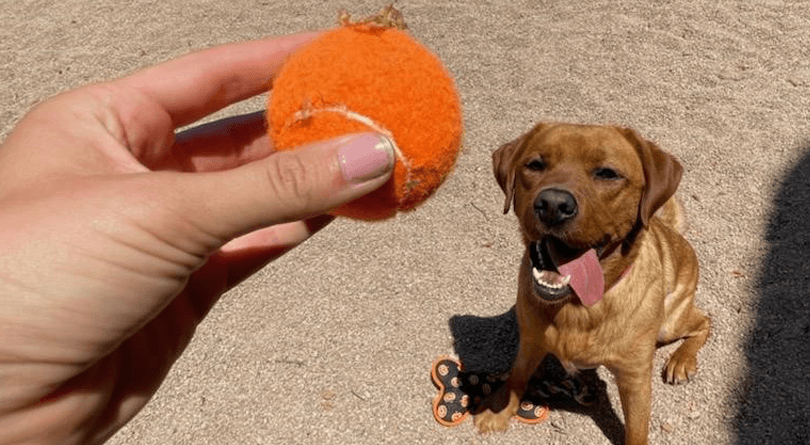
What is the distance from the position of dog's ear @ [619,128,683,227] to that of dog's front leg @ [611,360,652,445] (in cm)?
75

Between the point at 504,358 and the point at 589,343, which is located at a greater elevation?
the point at 589,343

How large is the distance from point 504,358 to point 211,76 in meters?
2.49

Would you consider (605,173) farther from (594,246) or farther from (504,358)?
(504,358)

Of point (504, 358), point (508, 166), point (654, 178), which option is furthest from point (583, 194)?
point (504, 358)

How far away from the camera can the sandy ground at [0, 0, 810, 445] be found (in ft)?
11.7

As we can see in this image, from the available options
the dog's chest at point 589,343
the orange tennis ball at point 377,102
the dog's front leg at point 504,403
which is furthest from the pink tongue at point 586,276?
the orange tennis ball at point 377,102

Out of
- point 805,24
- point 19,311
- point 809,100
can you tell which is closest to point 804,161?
point 809,100

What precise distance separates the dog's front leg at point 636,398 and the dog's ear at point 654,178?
0.75m

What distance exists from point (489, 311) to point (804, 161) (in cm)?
296

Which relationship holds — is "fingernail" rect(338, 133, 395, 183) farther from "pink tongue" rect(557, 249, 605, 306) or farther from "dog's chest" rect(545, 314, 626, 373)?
"dog's chest" rect(545, 314, 626, 373)

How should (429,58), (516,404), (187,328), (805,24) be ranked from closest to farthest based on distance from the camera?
(429,58), (187,328), (516,404), (805,24)

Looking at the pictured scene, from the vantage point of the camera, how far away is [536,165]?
8.91 feet

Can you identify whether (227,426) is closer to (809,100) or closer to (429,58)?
(429,58)

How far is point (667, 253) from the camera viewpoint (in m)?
3.11
